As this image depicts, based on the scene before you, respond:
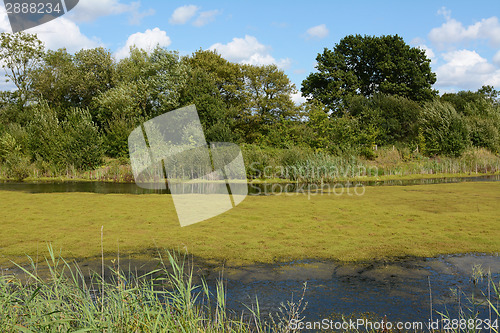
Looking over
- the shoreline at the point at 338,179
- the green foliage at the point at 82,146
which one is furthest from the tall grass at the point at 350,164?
the green foliage at the point at 82,146

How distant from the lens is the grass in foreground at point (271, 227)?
6.80 m

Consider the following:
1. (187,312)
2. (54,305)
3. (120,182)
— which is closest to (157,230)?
(54,305)

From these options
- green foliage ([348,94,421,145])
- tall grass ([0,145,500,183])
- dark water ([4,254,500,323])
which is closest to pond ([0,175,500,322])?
dark water ([4,254,500,323])

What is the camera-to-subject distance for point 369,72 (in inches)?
1570

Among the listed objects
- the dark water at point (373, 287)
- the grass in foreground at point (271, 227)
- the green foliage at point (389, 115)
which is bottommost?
the dark water at point (373, 287)

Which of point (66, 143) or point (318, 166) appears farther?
point (66, 143)

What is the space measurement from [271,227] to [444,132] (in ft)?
66.7

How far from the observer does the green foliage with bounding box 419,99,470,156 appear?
2447 centimetres

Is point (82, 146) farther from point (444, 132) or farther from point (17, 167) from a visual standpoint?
point (444, 132)

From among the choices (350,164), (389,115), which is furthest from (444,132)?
(350,164)

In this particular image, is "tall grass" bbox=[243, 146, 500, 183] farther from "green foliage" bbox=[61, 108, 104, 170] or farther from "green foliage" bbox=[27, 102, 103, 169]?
"green foliage" bbox=[27, 102, 103, 169]

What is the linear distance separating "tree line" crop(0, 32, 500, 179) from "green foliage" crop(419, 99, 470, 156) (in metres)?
0.07

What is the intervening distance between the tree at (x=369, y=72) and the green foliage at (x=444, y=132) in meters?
9.54

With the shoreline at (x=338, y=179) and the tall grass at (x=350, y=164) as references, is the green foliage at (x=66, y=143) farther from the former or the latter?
the tall grass at (x=350, y=164)
